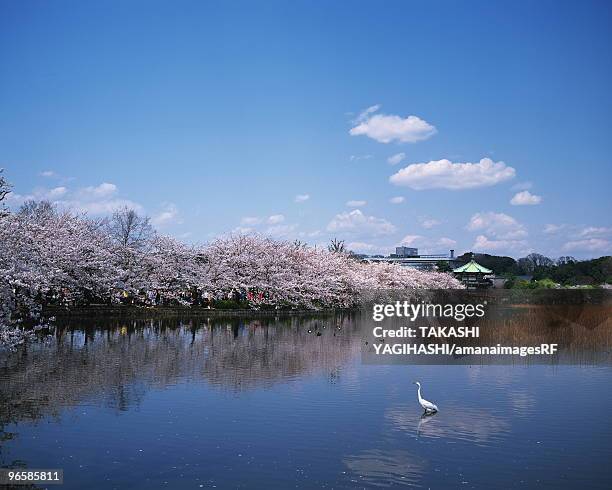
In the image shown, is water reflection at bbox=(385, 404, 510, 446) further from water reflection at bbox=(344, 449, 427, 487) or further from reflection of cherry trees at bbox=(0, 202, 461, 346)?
reflection of cherry trees at bbox=(0, 202, 461, 346)

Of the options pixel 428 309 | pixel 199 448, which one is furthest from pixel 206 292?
pixel 199 448

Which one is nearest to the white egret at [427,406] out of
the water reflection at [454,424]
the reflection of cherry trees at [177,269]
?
the water reflection at [454,424]

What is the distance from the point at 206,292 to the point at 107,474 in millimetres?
51626

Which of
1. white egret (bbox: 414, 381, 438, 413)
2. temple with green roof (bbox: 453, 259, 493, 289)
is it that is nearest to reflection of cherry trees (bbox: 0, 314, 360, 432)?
white egret (bbox: 414, 381, 438, 413)

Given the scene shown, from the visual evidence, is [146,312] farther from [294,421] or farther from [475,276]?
[475,276]

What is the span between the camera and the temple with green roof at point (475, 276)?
97.4m

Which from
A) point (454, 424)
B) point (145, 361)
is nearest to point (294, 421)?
point (454, 424)

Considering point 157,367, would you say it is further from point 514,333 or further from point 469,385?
point 514,333

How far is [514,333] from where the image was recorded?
36469 millimetres

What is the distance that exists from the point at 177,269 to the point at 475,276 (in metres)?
55.0

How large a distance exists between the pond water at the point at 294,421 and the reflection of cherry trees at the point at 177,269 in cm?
1811

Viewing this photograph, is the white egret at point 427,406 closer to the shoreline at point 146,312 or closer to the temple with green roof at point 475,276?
the shoreline at point 146,312

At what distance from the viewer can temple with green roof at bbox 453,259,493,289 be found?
9738 cm

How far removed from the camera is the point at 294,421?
18.2m
